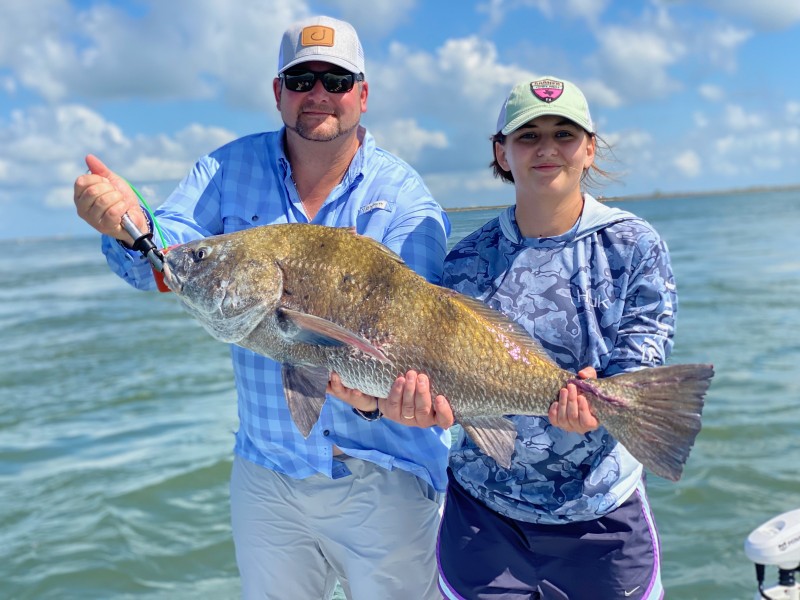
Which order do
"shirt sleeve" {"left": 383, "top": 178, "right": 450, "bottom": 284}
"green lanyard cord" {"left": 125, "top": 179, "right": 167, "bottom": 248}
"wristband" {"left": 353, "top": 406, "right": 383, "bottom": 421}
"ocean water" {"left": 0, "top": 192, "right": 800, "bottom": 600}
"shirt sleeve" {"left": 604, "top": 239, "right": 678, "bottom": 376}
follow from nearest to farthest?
1. "shirt sleeve" {"left": 604, "top": 239, "right": 678, "bottom": 376}
2. "green lanyard cord" {"left": 125, "top": 179, "right": 167, "bottom": 248}
3. "wristband" {"left": 353, "top": 406, "right": 383, "bottom": 421}
4. "shirt sleeve" {"left": 383, "top": 178, "right": 450, "bottom": 284}
5. "ocean water" {"left": 0, "top": 192, "right": 800, "bottom": 600}

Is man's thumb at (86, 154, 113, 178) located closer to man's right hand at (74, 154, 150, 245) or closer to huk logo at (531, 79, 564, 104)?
man's right hand at (74, 154, 150, 245)

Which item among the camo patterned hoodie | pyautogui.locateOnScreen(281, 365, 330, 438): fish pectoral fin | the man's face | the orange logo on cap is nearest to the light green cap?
the camo patterned hoodie

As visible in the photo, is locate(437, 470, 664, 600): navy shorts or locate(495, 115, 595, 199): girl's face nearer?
locate(437, 470, 664, 600): navy shorts

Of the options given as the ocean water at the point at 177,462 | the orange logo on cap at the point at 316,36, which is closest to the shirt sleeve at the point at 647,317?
the ocean water at the point at 177,462

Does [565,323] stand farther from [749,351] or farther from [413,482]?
[749,351]

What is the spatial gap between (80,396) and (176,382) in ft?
5.22

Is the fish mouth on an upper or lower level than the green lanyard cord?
lower

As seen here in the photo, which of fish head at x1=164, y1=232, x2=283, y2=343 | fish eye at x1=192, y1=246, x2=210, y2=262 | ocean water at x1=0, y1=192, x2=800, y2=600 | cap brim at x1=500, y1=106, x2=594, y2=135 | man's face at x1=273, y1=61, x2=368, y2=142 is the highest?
man's face at x1=273, y1=61, x2=368, y2=142

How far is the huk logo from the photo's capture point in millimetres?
3049

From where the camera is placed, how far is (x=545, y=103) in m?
3.04

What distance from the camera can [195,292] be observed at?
317 cm

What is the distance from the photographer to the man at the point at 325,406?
359 cm

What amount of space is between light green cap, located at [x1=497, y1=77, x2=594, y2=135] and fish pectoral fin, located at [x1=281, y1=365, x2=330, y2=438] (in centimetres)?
129

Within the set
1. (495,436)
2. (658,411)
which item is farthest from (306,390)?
(658,411)
